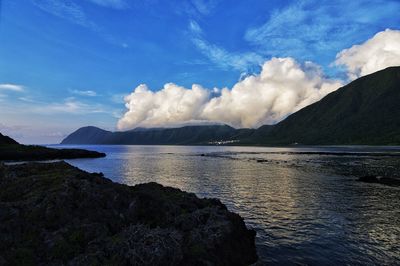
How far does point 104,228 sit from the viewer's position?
19.9 meters

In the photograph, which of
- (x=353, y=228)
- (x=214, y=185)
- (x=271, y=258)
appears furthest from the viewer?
(x=214, y=185)

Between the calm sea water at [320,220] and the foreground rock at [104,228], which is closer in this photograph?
the foreground rock at [104,228]

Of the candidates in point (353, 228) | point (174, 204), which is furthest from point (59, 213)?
point (353, 228)

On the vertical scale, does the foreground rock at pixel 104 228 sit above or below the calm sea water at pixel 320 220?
above

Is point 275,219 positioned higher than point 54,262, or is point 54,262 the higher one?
point 54,262

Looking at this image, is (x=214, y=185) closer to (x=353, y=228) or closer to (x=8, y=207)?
(x=353, y=228)

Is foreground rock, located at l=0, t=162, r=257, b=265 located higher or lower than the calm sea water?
higher

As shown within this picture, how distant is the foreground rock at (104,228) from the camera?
56.3 feet

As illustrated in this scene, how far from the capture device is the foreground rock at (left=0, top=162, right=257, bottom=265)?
1717 cm

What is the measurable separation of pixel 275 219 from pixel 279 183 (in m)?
33.9

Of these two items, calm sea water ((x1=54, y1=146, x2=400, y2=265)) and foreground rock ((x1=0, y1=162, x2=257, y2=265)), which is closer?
foreground rock ((x1=0, y1=162, x2=257, y2=265))

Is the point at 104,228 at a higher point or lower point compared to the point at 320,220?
higher

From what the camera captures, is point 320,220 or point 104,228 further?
point 320,220

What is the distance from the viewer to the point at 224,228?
72.4 ft
